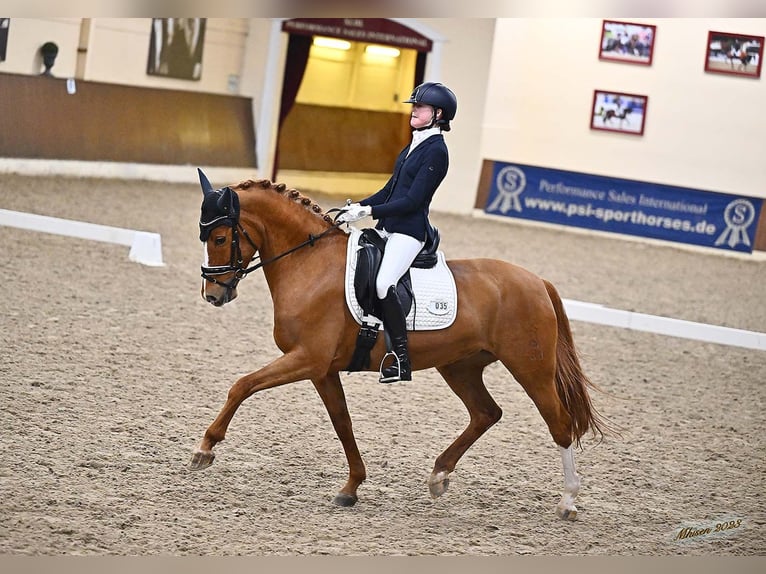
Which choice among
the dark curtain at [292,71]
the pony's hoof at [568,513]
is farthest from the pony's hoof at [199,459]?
the dark curtain at [292,71]

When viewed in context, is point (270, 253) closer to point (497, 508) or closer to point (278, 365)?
point (278, 365)

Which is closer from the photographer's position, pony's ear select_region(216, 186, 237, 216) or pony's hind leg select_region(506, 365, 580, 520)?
pony's ear select_region(216, 186, 237, 216)

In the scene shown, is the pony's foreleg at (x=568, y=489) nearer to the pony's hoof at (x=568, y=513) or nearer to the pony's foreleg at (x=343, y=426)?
the pony's hoof at (x=568, y=513)

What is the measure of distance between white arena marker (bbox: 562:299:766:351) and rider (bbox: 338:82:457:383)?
4.49 meters

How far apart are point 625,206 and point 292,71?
204 inches

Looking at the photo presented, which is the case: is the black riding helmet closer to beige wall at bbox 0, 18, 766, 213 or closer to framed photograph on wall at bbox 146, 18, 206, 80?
framed photograph on wall at bbox 146, 18, 206, 80

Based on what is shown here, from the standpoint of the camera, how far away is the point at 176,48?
1423cm

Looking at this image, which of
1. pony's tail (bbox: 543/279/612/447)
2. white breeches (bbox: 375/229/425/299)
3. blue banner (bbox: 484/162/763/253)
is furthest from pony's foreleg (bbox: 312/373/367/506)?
blue banner (bbox: 484/162/763/253)

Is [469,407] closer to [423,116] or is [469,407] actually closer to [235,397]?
[235,397]

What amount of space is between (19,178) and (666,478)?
884 centimetres

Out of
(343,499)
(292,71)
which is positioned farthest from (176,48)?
(343,499)

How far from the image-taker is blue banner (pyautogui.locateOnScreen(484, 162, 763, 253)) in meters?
14.8

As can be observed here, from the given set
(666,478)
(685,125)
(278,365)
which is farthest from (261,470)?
(685,125)

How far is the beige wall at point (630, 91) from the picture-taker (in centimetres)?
1470
